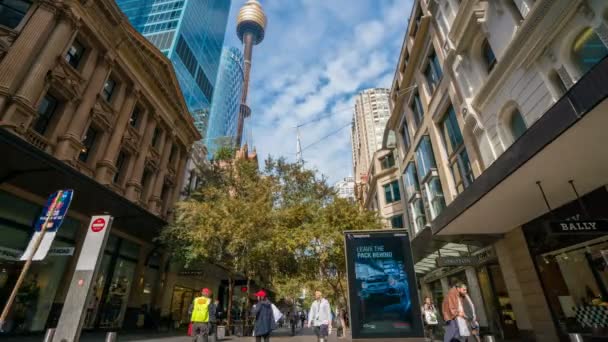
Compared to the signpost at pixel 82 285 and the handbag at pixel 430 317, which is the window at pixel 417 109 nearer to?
the handbag at pixel 430 317

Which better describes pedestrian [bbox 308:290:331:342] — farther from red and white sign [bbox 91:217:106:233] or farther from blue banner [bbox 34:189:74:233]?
blue banner [bbox 34:189:74:233]

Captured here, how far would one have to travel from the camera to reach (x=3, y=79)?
1092 centimetres

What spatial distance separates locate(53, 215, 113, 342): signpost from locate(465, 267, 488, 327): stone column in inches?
616

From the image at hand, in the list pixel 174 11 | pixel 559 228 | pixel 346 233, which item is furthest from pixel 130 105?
pixel 174 11

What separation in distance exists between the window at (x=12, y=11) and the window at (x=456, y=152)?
20.6m

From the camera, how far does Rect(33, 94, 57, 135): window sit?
43.2 ft

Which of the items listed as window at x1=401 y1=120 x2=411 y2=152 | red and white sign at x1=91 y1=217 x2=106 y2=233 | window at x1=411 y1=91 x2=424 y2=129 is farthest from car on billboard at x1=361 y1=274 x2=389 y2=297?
window at x1=401 y1=120 x2=411 y2=152

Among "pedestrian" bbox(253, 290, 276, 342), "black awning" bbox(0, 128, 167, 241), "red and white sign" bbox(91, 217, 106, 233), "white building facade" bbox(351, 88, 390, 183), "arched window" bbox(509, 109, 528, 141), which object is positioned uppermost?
"white building facade" bbox(351, 88, 390, 183)

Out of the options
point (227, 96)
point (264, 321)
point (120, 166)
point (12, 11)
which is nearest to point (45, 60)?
point (12, 11)

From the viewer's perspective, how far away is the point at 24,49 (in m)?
11.8

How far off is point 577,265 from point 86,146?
21.7m

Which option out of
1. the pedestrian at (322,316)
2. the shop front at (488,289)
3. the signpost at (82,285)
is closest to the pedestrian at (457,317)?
the pedestrian at (322,316)

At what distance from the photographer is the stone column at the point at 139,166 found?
18.1 meters

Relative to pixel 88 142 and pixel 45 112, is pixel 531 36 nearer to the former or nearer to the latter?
pixel 45 112
